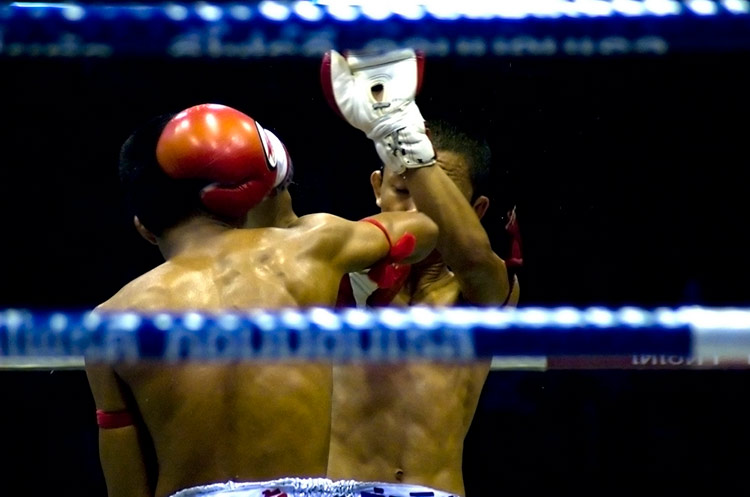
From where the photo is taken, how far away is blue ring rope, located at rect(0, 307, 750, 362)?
1.08 m

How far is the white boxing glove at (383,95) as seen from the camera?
6.84 ft

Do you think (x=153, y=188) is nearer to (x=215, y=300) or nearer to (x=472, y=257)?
(x=215, y=300)

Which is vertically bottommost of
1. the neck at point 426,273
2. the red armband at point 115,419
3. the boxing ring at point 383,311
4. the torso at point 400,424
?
the torso at point 400,424

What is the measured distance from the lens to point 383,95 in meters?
2.10

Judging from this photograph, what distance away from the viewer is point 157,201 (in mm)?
1845

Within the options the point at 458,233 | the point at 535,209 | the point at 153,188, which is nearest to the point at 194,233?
the point at 153,188

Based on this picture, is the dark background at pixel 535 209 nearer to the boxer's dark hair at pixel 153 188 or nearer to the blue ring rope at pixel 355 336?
the boxer's dark hair at pixel 153 188

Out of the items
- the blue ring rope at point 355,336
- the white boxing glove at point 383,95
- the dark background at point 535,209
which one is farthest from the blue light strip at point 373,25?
the dark background at point 535,209

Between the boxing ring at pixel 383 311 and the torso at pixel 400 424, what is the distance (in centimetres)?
96

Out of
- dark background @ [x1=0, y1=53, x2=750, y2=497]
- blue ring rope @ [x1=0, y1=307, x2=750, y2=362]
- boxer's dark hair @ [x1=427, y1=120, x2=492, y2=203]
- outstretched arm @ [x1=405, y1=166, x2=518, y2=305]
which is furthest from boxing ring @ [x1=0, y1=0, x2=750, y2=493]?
dark background @ [x1=0, y1=53, x2=750, y2=497]

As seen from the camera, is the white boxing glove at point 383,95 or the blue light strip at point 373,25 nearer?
the blue light strip at point 373,25

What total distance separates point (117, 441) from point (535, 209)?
187 cm

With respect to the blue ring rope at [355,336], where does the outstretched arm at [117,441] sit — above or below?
below

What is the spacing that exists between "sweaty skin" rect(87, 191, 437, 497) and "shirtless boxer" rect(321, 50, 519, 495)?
350 mm
